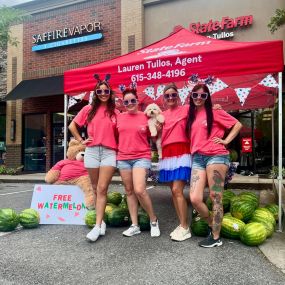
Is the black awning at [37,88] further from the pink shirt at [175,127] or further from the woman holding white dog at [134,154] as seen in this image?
the pink shirt at [175,127]

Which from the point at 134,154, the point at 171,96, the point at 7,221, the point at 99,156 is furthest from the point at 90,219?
the point at 171,96

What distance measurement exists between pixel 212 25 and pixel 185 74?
8.23m

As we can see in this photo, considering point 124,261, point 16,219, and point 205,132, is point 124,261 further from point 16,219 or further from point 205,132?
point 16,219

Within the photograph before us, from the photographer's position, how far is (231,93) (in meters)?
8.14

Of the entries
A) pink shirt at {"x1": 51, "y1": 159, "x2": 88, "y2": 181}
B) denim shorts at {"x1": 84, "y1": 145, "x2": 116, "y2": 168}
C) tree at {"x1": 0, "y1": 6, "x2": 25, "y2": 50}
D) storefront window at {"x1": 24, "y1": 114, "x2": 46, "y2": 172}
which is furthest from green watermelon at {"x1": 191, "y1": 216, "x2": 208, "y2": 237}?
tree at {"x1": 0, "y1": 6, "x2": 25, "y2": 50}

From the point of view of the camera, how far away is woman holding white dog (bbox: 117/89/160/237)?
4.23 meters

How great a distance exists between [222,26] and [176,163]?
959 centimetres

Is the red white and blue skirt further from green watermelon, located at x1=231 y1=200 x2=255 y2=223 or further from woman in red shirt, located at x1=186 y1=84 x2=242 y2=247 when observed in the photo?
green watermelon, located at x1=231 y1=200 x2=255 y2=223

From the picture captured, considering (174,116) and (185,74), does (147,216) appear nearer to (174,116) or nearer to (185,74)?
(174,116)

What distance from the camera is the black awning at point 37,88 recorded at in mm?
13211

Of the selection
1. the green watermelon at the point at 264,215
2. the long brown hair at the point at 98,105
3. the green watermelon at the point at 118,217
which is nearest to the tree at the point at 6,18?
the long brown hair at the point at 98,105

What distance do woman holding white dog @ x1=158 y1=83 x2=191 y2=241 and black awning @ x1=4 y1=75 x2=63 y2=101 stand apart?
9117 mm

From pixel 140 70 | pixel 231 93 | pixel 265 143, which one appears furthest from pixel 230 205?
pixel 265 143

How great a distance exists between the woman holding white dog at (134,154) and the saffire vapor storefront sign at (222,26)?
9.07 m
